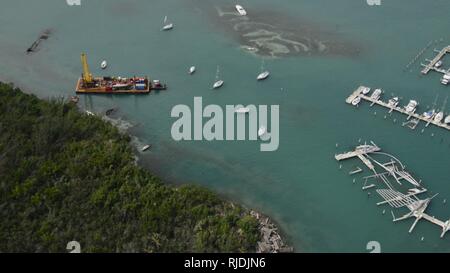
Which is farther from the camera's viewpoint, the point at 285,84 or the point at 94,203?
the point at 285,84

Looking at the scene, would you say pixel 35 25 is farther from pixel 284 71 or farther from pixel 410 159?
pixel 410 159

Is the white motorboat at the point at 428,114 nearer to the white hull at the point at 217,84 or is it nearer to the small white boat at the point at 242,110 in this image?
the small white boat at the point at 242,110

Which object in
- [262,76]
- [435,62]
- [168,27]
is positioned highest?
[168,27]

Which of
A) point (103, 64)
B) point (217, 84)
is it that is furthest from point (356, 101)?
point (103, 64)

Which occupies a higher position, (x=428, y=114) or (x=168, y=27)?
(x=168, y=27)

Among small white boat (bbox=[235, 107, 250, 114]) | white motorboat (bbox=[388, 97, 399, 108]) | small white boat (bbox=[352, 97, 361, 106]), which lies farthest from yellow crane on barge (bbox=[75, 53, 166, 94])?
white motorboat (bbox=[388, 97, 399, 108])

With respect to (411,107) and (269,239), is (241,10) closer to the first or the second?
(411,107)

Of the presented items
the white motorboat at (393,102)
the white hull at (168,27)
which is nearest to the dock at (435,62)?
the white motorboat at (393,102)
